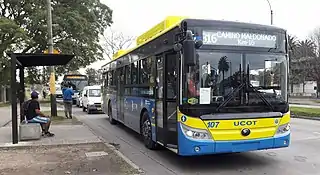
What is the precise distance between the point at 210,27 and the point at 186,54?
38.5 inches

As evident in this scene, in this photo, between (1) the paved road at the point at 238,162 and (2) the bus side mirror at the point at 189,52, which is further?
(1) the paved road at the point at 238,162

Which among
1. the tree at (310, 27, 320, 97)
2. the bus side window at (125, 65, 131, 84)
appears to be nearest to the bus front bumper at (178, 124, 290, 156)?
the bus side window at (125, 65, 131, 84)

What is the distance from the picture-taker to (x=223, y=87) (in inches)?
274

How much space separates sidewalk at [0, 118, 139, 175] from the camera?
7.16m

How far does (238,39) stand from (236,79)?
86 cm

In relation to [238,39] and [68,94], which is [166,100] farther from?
[68,94]

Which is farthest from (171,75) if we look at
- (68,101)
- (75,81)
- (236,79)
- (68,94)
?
(75,81)

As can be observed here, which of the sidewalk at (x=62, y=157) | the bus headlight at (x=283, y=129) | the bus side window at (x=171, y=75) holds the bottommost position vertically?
the sidewalk at (x=62, y=157)

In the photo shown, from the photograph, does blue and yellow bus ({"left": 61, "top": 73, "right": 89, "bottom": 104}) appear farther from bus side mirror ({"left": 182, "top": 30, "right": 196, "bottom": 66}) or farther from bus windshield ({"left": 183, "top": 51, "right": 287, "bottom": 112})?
bus side mirror ({"left": 182, "top": 30, "right": 196, "bottom": 66})

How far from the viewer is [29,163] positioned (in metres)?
7.80

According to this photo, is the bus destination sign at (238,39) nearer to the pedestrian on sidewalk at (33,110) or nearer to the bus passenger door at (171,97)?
the bus passenger door at (171,97)

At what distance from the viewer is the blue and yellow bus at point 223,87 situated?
22.3 ft

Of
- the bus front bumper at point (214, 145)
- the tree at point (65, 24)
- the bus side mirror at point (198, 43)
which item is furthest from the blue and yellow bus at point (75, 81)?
the bus side mirror at point (198, 43)

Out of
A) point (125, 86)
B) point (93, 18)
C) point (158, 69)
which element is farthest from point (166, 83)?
point (93, 18)
